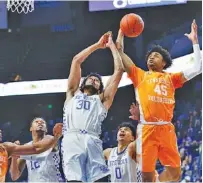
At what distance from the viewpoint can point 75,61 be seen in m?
5.28

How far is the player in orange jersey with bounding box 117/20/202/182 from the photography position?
16.4 ft

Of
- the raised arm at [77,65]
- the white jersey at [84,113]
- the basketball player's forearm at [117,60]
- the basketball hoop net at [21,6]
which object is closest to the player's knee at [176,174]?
the white jersey at [84,113]

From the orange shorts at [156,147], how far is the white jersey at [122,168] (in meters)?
0.13

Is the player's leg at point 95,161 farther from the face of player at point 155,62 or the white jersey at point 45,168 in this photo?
the face of player at point 155,62

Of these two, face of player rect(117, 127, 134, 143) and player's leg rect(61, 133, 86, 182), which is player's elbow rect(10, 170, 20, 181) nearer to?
player's leg rect(61, 133, 86, 182)

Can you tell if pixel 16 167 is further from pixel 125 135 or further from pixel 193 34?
pixel 193 34

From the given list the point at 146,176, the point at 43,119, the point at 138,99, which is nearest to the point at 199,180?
the point at 146,176

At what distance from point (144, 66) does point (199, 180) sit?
1140 millimetres

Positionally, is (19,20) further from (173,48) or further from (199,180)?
(199,180)

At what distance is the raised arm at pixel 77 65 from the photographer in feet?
17.1

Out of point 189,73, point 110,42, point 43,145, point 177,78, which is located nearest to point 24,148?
point 43,145

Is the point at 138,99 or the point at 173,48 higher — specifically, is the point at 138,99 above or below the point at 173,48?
below

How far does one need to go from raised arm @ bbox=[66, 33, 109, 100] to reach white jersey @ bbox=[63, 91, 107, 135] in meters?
0.08

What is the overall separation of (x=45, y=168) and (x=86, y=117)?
0.64 m
